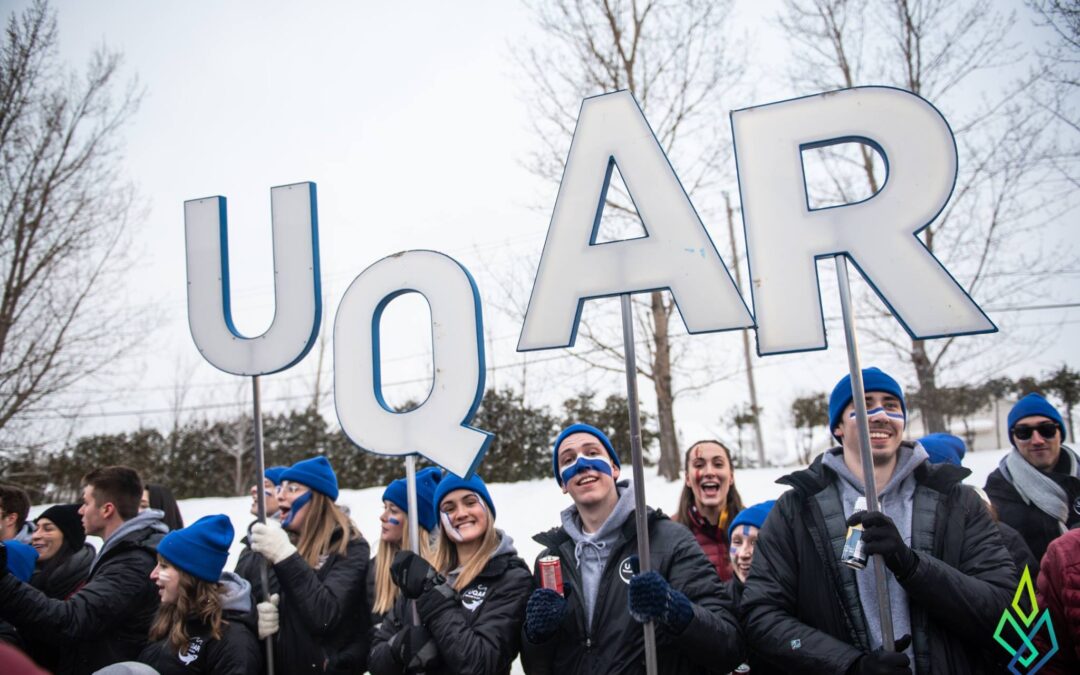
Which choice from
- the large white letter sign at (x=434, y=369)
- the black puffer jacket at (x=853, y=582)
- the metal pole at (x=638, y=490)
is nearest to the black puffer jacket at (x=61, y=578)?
the large white letter sign at (x=434, y=369)

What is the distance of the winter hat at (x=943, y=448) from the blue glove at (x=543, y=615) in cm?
242

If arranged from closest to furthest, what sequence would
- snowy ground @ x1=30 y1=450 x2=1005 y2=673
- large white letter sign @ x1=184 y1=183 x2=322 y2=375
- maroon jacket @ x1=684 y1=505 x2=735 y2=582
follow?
1. large white letter sign @ x1=184 y1=183 x2=322 y2=375
2. maroon jacket @ x1=684 y1=505 x2=735 y2=582
3. snowy ground @ x1=30 y1=450 x2=1005 y2=673

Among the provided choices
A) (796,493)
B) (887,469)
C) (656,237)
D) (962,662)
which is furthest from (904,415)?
(656,237)

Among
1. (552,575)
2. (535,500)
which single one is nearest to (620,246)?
(552,575)

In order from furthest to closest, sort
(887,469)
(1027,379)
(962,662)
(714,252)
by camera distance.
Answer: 1. (1027,379)
2. (714,252)
3. (887,469)
4. (962,662)

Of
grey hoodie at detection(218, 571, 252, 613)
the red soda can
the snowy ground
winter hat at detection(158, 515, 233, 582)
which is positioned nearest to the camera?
the red soda can

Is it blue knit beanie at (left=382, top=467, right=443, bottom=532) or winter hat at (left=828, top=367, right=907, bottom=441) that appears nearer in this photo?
winter hat at (left=828, top=367, right=907, bottom=441)

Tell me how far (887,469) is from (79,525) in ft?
15.6

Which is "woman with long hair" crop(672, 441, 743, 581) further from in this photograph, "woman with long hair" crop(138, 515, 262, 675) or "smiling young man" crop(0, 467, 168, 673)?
"smiling young man" crop(0, 467, 168, 673)

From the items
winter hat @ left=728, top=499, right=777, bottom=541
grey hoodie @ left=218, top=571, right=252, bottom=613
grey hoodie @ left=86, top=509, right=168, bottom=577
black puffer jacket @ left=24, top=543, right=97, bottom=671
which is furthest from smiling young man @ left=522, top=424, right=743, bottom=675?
black puffer jacket @ left=24, top=543, right=97, bottom=671

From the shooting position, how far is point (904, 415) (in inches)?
114

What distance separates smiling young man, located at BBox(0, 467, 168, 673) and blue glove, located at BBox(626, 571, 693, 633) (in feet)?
8.74

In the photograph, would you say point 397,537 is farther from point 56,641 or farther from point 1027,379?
point 1027,379

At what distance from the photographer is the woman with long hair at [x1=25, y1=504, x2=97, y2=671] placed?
443 centimetres
